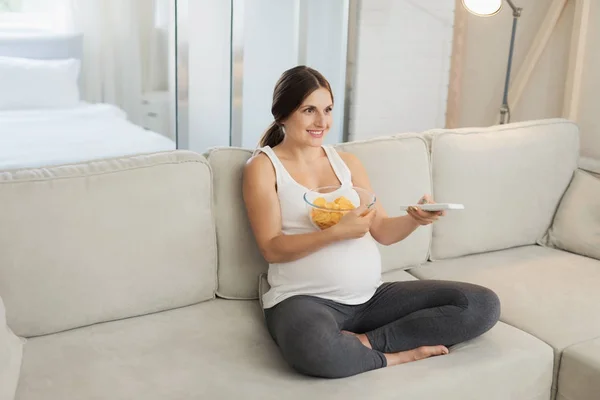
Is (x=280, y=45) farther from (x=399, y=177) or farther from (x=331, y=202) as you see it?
(x=331, y=202)

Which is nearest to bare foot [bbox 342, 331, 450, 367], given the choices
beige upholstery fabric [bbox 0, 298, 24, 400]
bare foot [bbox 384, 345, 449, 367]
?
bare foot [bbox 384, 345, 449, 367]

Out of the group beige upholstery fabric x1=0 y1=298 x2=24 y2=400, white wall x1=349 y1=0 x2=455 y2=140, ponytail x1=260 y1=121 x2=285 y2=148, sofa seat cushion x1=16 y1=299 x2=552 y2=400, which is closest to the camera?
beige upholstery fabric x1=0 y1=298 x2=24 y2=400

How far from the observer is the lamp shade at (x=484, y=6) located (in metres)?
2.72

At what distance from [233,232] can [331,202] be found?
1.04 feet

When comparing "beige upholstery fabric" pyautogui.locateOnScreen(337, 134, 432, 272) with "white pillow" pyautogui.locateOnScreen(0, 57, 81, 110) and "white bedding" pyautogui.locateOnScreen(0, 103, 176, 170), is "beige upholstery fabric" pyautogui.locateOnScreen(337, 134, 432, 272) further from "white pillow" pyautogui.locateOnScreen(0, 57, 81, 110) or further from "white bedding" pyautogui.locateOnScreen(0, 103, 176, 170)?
"white pillow" pyautogui.locateOnScreen(0, 57, 81, 110)

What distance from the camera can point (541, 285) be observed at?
2.21 meters

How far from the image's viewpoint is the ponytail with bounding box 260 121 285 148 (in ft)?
6.80

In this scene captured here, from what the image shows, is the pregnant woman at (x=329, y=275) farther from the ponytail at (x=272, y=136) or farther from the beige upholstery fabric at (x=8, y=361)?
the beige upholstery fabric at (x=8, y=361)

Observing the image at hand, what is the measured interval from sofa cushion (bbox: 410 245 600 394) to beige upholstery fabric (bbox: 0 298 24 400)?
1.22 metres

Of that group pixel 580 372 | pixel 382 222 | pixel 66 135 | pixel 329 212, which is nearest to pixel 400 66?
pixel 66 135

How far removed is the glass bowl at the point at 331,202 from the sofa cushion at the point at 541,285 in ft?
1.61

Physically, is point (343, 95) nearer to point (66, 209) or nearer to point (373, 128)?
point (373, 128)

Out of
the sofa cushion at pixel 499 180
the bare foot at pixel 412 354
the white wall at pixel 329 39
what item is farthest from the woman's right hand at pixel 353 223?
the white wall at pixel 329 39

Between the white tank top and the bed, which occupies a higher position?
the bed
